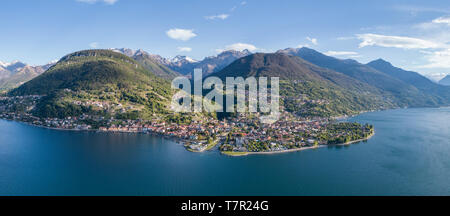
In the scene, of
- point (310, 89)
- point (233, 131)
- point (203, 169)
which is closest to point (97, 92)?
point (233, 131)

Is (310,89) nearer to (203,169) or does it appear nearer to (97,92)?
(97,92)

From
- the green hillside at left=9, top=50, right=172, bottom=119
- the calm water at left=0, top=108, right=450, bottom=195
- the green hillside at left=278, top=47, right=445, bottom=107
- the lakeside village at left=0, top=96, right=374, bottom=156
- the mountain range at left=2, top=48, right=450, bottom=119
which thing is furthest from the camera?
the green hillside at left=278, top=47, right=445, bottom=107

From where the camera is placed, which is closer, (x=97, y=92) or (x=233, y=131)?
(x=233, y=131)

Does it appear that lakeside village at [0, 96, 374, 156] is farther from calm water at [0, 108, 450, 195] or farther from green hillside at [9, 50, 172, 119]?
green hillside at [9, 50, 172, 119]

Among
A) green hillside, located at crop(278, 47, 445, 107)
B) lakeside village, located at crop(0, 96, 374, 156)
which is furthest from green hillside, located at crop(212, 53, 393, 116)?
lakeside village, located at crop(0, 96, 374, 156)

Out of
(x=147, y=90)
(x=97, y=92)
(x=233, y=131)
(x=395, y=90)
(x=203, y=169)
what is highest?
(x=395, y=90)
